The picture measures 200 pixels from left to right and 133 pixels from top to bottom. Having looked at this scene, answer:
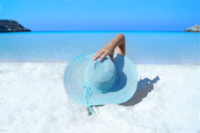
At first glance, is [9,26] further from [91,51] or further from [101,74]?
[101,74]

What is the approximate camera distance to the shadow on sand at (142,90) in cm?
217

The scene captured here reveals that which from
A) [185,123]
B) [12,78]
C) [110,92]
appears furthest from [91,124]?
[12,78]

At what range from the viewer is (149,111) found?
1954 millimetres

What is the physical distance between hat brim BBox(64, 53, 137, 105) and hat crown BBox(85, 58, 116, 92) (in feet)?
0.45

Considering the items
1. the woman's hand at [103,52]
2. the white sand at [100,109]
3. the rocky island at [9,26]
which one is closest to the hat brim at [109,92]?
the white sand at [100,109]

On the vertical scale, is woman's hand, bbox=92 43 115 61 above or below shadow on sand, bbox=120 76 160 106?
above

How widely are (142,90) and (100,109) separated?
0.82 meters

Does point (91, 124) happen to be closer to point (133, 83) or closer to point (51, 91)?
point (133, 83)

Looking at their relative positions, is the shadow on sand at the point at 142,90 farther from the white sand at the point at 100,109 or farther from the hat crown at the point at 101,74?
the hat crown at the point at 101,74

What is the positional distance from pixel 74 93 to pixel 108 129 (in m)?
0.62

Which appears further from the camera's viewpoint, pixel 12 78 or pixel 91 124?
pixel 12 78

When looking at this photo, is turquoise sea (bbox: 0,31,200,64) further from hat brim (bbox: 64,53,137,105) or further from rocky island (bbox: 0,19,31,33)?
rocky island (bbox: 0,19,31,33)

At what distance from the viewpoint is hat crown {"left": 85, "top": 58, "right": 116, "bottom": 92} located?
1.91 m

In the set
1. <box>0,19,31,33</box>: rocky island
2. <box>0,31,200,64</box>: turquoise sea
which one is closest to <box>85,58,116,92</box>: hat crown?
<box>0,31,200,64</box>: turquoise sea
